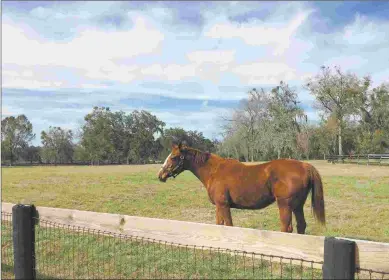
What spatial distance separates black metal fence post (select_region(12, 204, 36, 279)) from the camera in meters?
4.35

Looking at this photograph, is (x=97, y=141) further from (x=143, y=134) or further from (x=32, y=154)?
(x=32, y=154)

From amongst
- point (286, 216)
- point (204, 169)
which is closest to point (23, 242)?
point (204, 169)

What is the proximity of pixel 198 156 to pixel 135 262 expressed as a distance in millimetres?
1982

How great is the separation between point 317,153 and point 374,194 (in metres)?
40.3

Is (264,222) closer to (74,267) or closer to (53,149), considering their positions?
(74,267)

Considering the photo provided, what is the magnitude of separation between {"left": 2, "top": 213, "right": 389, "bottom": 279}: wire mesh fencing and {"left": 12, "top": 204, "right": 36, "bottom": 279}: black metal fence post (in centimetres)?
34

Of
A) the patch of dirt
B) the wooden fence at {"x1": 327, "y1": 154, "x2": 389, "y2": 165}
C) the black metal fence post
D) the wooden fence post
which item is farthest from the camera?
the wooden fence at {"x1": 327, "y1": 154, "x2": 389, "y2": 165}

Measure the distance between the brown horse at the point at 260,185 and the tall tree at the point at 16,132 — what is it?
83312 mm

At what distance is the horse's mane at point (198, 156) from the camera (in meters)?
6.79

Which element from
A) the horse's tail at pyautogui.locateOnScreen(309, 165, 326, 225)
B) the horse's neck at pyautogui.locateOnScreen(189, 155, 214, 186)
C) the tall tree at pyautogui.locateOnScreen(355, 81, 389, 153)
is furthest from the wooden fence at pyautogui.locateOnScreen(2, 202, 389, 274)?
the tall tree at pyautogui.locateOnScreen(355, 81, 389, 153)

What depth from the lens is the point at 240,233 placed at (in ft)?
11.9

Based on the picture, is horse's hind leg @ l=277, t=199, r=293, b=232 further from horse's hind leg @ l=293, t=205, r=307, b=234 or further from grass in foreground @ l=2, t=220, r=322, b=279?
grass in foreground @ l=2, t=220, r=322, b=279

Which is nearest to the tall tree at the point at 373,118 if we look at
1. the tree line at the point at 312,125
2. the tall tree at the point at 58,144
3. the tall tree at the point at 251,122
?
the tree line at the point at 312,125

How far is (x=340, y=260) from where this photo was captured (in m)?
2.72
